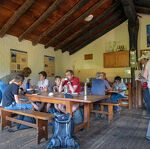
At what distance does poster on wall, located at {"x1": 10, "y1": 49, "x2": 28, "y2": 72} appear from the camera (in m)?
4.76

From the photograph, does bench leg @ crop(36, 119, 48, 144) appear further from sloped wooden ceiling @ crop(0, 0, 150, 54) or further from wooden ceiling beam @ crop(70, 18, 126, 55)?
wooden ceiling beam @ crop(70, 18, 126, 55)

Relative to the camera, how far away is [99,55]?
7293mm

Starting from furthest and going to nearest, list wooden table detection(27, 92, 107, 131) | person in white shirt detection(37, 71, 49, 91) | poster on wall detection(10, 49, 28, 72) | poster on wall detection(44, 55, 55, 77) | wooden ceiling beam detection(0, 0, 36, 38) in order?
poster on wall detection(44, 55, 55, 77) → poster on wall detection(10, 49, 28, 72) → person in white shirt detection(37, 71, 49, 91) → wooden ceiling beam detection(0, 0, 36, 38) → wooden table detection(27, 92, 107, 131)

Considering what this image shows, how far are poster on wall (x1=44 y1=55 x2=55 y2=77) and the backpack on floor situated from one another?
409cm

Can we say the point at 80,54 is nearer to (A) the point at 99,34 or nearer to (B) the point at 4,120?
(A) the point at 99,34

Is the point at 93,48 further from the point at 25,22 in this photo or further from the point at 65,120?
the point at 65,120

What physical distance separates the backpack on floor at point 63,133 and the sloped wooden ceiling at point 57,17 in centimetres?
293

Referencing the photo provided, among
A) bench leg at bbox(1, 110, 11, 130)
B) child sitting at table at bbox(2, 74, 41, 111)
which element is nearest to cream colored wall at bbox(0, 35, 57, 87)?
bench leg at bbox(1, 110, 11, 130)

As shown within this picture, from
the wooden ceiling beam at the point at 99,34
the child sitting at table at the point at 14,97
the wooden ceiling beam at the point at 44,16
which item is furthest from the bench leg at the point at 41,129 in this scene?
the wooden ceiling beam at the point at 99,34

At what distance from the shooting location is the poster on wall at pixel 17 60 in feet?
15.6

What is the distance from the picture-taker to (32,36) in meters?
5.25

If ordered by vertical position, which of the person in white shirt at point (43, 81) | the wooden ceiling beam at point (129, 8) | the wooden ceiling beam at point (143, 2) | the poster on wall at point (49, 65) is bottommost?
the person in white shirt at point (43, 81)

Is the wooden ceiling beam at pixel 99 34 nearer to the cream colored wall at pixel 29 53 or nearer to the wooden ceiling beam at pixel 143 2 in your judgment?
the wooden ceiling beam at pixel 143 2

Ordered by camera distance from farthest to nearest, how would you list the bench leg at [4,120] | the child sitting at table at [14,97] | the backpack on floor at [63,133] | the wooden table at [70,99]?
Result: the bench leg at [4,120], the child sitting at table at [14,97], the wooden table at [70,99], the backpack on floor at [63,133]
